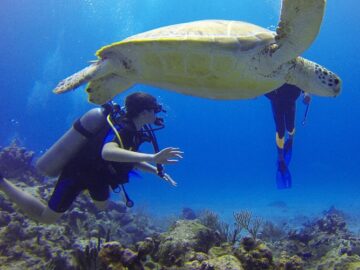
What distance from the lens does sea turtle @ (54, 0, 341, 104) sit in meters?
3.16

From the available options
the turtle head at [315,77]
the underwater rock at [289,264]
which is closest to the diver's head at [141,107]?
the turtle head at [315,77]

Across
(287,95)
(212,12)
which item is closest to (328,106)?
(212,12)

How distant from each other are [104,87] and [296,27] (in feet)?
8.94

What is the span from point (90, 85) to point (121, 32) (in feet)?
166

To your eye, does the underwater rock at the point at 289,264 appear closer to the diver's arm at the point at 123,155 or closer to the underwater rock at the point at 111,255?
the underwater rock at the point at 111,255

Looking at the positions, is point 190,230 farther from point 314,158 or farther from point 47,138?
point 314,158

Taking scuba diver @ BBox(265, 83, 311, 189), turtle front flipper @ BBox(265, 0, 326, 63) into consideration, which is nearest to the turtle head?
turtle front flipper @ BBox(265, 0, 326, 63)

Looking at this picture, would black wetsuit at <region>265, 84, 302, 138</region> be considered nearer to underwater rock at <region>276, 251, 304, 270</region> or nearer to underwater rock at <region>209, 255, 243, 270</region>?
underwater rock at <region>276, 251, 304, 270</region>

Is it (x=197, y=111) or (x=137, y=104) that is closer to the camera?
(x=137, y=104)

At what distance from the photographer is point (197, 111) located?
345 feet

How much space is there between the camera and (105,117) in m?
4.41

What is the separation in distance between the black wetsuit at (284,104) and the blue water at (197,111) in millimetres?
4987

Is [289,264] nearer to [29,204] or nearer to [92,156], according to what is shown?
[92,156]

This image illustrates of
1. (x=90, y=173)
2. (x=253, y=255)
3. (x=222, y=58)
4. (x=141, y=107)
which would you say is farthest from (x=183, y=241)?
(x=222, y=58)
